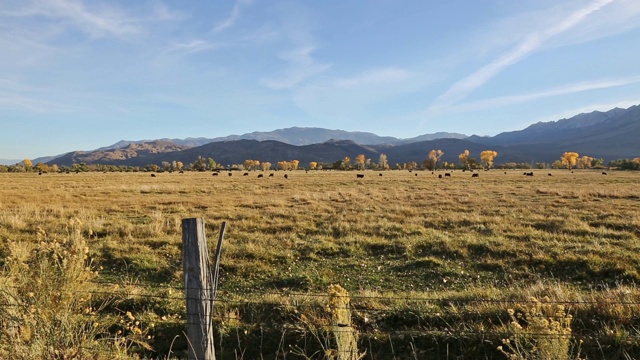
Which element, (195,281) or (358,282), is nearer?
(195,281)

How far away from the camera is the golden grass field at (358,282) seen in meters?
5.20

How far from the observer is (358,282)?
970 cm

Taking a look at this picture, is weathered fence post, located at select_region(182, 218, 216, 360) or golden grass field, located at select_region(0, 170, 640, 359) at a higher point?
weathered fence post, located at select_region(182, 218, 216, 360)

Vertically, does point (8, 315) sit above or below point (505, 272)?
above

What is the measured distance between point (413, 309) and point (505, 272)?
4.73m

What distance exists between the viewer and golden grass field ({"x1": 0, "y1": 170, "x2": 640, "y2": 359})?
5.20 m

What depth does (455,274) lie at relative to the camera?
33.4 feet

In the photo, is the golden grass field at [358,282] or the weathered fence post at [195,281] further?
the golden grass field at [358,282]

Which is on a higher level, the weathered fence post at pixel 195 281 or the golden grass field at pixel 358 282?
the weathered fence post at pixel 195 281

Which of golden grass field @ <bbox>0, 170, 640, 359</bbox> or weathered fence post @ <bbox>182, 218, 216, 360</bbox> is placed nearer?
weathered fence post @ <bbox>182, 218, 216, 360</bbox>

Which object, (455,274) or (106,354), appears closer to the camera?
(106,354)

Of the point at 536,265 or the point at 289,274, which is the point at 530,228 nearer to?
the point at 536,265

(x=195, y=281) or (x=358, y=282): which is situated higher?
(x=195, y=281)

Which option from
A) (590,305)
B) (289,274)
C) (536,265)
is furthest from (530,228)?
(289,274)
